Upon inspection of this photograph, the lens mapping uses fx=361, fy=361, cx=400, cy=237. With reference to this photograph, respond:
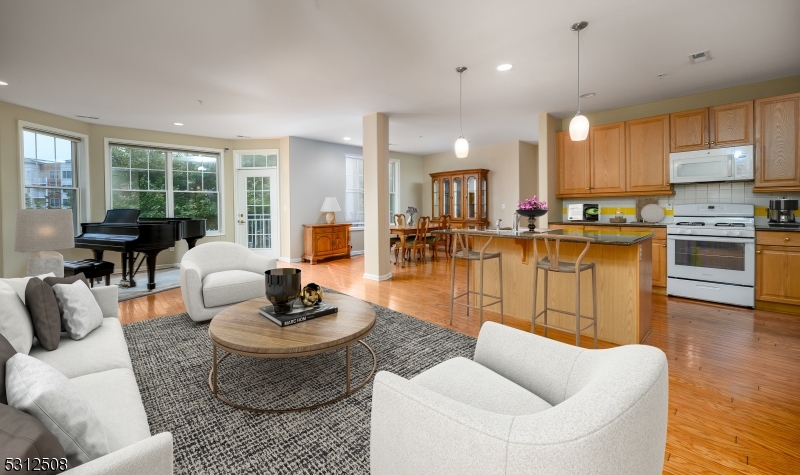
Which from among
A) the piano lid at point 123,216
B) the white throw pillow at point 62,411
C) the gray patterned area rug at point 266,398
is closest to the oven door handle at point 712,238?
the gray patterned area rug at point 266,398

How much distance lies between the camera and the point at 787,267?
3.71 metres

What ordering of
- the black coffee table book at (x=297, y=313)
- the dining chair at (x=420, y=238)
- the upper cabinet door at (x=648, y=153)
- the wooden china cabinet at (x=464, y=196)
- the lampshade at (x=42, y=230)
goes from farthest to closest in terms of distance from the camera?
the wooden china cabinet at (x=464, y=196), the dining chair at (x=420, y=238), the upper cabinet door at (x=648, y=153), the lampshade at (x=42, y=230), the black coffee table book at (x=297, y=313)

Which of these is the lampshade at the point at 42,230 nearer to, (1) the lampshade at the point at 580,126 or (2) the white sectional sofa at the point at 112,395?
(2) the white sectional sofa at the point at 112,395

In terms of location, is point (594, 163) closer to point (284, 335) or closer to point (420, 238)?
point (420, 238)

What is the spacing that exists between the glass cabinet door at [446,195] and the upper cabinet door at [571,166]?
3.39m

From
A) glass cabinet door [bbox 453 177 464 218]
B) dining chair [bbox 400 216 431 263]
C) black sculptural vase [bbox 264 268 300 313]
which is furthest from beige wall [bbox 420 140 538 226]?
black sculptural vase [bbox 264 268 300 313]

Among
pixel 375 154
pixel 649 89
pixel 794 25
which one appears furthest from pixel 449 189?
pixel 794 25

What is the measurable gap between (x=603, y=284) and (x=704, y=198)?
2.76m

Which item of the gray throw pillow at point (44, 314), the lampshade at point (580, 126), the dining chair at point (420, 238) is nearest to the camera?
Result: the gray throw pillow at point (44, 314)

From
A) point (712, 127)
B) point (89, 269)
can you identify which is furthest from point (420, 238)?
point (89, 269)

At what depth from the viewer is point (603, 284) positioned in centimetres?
310

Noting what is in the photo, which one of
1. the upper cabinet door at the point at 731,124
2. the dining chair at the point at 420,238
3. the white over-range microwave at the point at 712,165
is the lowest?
the dining chair at the point at 420,238

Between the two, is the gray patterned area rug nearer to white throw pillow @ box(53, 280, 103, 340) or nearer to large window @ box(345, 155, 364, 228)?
white throw pillow @ box(53, 280, 103, 340)

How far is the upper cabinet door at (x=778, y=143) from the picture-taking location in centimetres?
383
